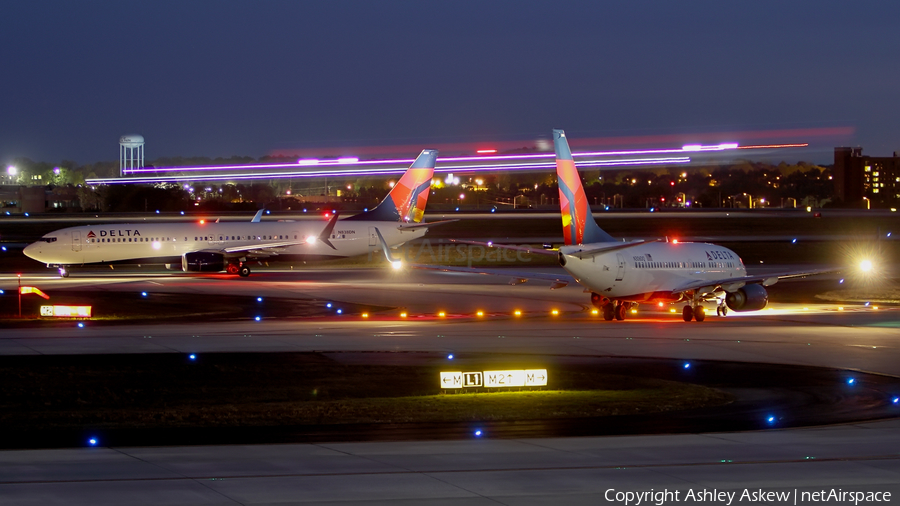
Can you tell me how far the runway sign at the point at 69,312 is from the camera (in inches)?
1395

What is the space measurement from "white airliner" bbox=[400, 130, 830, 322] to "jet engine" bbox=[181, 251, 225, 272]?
2598 centimetres

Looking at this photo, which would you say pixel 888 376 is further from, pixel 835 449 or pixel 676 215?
pixel 676 215

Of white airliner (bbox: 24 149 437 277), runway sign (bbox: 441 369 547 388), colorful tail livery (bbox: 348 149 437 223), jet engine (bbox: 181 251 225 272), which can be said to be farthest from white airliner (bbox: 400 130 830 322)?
colorful tail livery (bbox: 348 149 437 223)

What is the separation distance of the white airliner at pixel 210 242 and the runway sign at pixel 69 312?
2123 centimetres

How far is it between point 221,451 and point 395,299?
27323mm

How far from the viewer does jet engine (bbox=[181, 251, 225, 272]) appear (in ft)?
187

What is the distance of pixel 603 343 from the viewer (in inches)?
1108

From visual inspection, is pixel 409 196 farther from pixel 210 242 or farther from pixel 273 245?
pixel 210 242

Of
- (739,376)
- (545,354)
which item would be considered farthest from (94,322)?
(739,376)

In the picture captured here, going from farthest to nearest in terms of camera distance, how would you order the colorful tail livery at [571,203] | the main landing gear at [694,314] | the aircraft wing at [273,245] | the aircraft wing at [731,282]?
1. the aircraft wing at [273,245]
2. the main landing gear at [694,314]
3. the aircraft wing at [731,282]
4. the colorful tail livery at [571,203]

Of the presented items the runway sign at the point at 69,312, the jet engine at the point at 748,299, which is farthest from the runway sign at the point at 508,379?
the runway sign at the point at 69,312

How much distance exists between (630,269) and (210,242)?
3304 cm

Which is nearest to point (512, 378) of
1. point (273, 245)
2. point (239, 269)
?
point (239, 269)

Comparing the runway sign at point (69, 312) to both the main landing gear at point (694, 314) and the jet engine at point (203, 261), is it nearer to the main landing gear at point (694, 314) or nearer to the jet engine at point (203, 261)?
the jet engine at point (203, 261)
